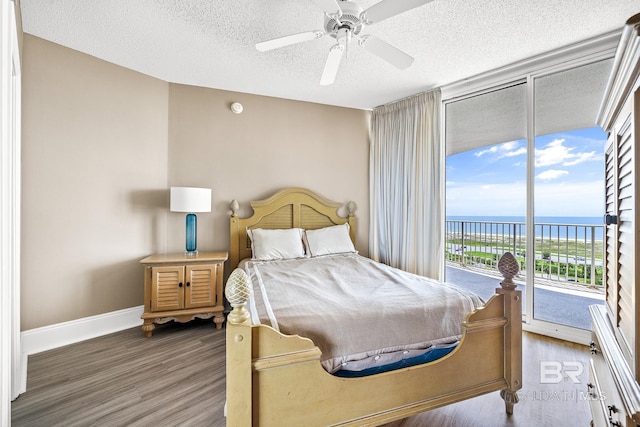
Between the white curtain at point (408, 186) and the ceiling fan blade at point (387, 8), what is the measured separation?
1892 mm

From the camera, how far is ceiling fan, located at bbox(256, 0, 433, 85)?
5.31 ft

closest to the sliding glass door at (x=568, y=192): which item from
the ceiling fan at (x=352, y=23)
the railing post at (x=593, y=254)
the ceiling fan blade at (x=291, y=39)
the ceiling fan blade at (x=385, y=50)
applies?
the railing post at (x=593, y=254)

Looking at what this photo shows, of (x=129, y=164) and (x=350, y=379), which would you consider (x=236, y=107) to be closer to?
(x=129, y=164)

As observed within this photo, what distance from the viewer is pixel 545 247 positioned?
4.26 m

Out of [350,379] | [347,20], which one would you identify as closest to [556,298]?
[350,379]

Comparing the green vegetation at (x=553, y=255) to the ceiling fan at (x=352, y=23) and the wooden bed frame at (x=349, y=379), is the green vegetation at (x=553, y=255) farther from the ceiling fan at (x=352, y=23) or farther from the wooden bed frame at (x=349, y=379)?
the ceiling fan at (x=352, y=23)

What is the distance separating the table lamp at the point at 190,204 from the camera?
288cm

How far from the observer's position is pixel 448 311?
5.31 ft

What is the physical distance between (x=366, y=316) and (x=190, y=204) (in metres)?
2.22

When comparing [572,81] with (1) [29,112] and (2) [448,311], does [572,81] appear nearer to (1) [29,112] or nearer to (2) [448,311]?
(2) [448,311]

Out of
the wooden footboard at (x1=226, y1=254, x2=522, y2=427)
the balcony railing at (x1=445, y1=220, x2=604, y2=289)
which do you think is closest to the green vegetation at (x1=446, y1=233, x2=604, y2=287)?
the balcony railing at (x1=445, y1=220, x2=604, y2=289)

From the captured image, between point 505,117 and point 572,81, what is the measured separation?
2.51 feet

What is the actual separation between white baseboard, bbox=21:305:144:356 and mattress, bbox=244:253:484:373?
1890 mm

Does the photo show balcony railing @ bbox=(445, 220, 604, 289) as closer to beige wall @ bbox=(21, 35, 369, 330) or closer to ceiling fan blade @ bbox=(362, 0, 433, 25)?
beige wall @ bbox=(21, 35, 369, 330)
